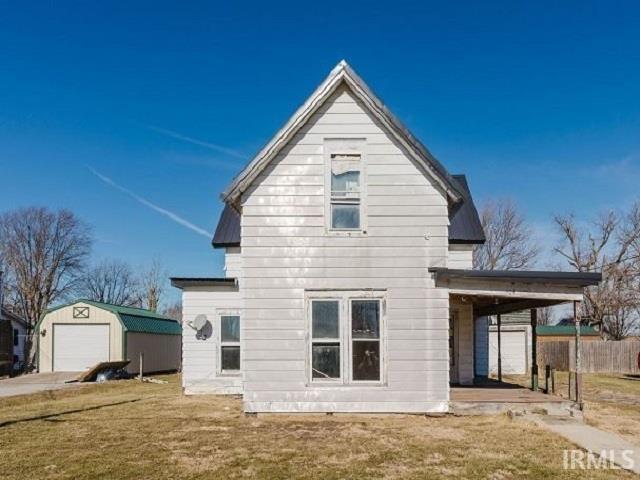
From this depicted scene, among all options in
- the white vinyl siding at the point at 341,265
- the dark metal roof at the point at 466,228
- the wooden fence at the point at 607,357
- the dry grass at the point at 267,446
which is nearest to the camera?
the dry grass at the point at 267,446

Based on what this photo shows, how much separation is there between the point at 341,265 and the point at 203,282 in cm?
682

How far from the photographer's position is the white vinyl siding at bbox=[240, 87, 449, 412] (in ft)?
38.6

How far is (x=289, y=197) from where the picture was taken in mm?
12148

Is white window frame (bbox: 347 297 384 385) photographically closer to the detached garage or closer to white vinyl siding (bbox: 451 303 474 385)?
white vinyl siding (bbox: 451 303 474 385)

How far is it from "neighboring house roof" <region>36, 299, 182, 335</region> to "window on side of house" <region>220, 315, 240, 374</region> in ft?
38.8

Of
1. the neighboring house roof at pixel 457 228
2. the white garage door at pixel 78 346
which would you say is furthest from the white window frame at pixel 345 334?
the white garage door at pixel 78 346

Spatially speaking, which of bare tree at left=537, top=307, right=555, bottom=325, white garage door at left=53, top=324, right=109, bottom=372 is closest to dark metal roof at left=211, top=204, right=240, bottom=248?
white garage door at left=53, top=324, right=109, bottom=372

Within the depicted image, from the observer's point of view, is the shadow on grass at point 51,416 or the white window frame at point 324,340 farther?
the shadow on grass at point 51,416

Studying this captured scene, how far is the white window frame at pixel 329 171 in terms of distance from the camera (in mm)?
12109

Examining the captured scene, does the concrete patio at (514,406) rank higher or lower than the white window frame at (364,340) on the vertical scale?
lower

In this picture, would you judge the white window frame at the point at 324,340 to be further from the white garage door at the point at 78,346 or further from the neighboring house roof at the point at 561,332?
the neighboring house roof at the point at 561,332

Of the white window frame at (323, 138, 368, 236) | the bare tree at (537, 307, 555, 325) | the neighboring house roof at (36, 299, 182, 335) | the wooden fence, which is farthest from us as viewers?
the bare tree at (537, 307, 555, 325)

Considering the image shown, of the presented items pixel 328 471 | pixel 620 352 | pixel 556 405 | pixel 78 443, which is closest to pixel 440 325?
pixel 556 405

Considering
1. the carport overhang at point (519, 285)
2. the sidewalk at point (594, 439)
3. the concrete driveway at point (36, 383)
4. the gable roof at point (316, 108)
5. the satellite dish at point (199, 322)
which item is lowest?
the concrete driveway at point (36, 383)
